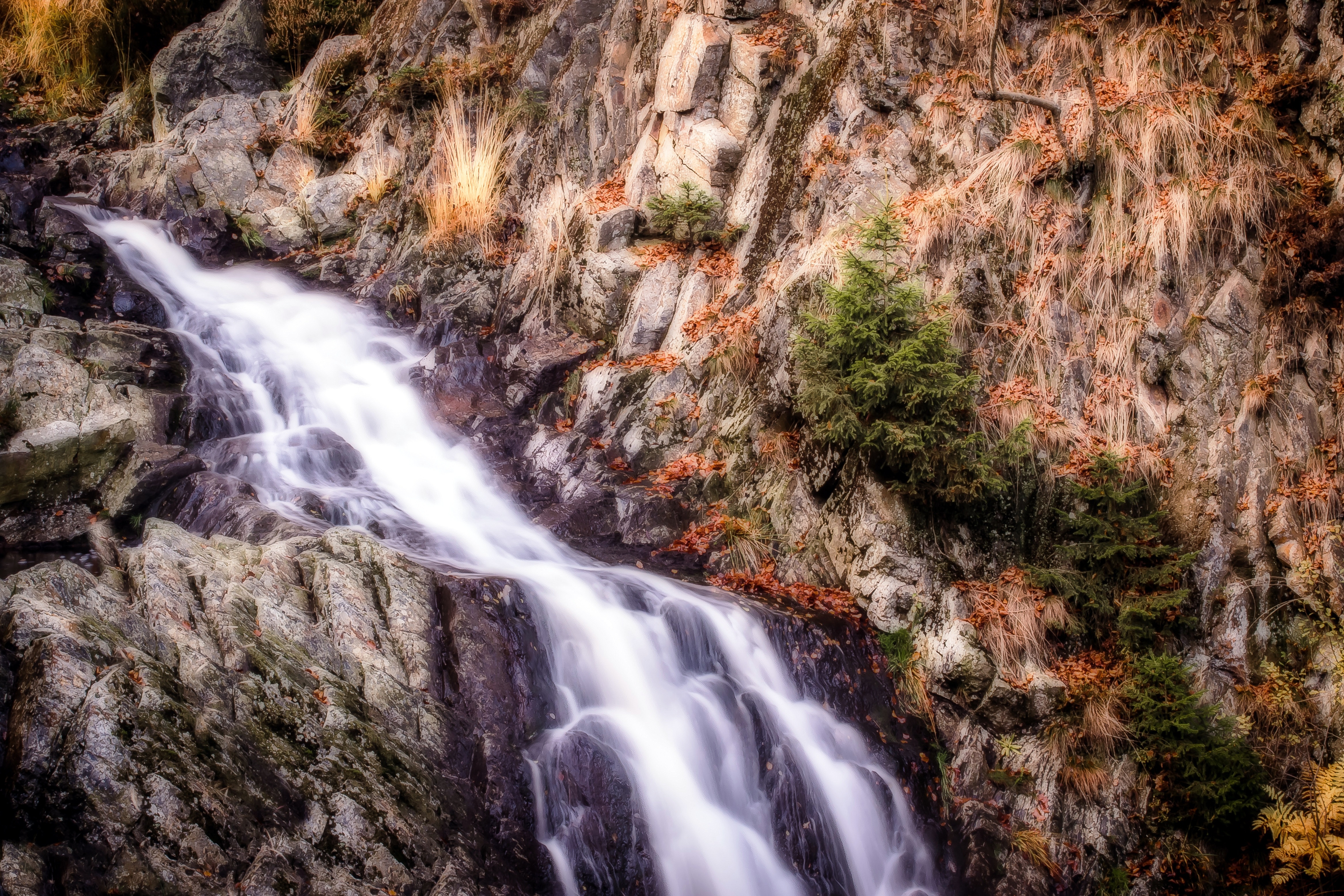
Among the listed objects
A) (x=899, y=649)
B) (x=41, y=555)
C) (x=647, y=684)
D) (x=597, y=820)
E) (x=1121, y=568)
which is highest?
(x=1121, y=568)

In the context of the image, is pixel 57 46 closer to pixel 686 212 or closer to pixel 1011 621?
pixel 686 212

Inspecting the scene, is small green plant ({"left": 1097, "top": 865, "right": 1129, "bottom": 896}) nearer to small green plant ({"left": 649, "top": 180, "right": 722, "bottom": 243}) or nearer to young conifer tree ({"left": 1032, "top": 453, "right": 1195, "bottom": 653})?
young conifer tree ({"left": 1032, "top": 453, "right": 1195, "bottom": 653})

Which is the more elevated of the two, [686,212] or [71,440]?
[686,212]

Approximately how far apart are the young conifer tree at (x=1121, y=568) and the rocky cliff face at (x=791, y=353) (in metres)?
0.22

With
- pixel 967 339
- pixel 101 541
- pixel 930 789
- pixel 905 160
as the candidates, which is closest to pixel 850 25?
pixel 905 160

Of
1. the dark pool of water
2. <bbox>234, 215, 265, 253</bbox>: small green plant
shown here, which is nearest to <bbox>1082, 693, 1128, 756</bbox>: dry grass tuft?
the dark pool of water

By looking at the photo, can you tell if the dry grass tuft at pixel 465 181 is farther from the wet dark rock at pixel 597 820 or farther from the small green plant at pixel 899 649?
the wet dark rock at pixel 597 820

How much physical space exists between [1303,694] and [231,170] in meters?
14.4

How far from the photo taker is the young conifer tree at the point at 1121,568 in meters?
5.62

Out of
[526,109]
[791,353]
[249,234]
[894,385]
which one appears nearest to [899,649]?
[894,385]

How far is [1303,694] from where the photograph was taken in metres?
5.16

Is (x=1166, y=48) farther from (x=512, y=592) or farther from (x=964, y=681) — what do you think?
(x=512, y=592)

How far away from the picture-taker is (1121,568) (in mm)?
5918

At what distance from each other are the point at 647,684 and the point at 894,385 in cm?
292
